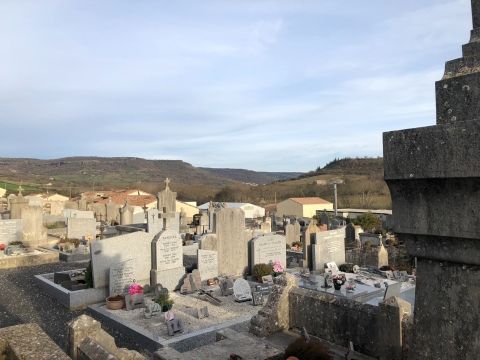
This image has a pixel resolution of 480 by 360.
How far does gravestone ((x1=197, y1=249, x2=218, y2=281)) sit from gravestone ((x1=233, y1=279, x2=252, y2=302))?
69.4 inches

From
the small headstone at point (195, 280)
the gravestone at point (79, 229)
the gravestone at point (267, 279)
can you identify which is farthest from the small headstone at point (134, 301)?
the gravestone at point (79, 229)

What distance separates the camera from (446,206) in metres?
1.93

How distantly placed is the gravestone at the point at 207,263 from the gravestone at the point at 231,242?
51 cm

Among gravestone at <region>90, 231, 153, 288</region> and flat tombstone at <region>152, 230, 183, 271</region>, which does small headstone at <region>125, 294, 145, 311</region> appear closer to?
gravestone at <region>90, 231, 153, 288</region>

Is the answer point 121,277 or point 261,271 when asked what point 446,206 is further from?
point 261,271

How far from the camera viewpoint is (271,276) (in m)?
12.1

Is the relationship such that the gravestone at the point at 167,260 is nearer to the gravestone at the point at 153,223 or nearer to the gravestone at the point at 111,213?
the gravestone at the point at 153,223

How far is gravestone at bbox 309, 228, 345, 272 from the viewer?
14383mm

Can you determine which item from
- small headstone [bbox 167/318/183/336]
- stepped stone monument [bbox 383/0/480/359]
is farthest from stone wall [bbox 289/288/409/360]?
stepped stone monument [bbox 383/0/480/359]

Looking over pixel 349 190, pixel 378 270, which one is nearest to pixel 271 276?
pixel 378 270

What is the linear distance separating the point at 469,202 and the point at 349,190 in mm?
60304

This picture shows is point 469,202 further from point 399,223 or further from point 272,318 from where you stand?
point 272,318

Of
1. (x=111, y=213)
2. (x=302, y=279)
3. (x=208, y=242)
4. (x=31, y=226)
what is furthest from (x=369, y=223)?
(x=31, y=226)

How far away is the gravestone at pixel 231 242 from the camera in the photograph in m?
12.7
